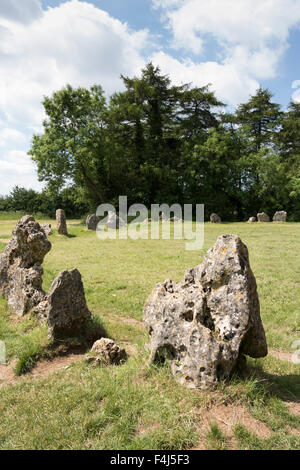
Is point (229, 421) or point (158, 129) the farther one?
point (158, 129)

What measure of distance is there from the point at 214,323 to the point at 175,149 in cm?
4265

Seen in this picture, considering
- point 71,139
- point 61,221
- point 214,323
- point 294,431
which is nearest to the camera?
point 294,431

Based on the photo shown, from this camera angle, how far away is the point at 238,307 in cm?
387

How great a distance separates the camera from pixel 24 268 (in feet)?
24.8

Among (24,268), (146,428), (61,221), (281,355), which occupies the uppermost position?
(61,221)

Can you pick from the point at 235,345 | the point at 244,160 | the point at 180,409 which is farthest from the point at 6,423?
the point at 244,160

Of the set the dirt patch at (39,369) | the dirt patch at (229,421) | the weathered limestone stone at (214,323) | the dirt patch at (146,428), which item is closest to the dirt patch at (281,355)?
the weathered limestone stone at (214,323)

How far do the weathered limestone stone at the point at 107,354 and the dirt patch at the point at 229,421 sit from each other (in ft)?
6.30

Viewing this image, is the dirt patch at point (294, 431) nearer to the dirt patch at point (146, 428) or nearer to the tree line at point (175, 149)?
the dirt patch at point (146, 428)

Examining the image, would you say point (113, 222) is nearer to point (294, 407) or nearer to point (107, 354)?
point (107, 354)

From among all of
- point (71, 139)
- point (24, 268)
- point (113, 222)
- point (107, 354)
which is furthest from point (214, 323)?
point (71, 139)

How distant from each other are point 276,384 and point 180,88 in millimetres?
45774

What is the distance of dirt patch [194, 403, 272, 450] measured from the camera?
124 inches

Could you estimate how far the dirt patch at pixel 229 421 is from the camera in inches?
124
